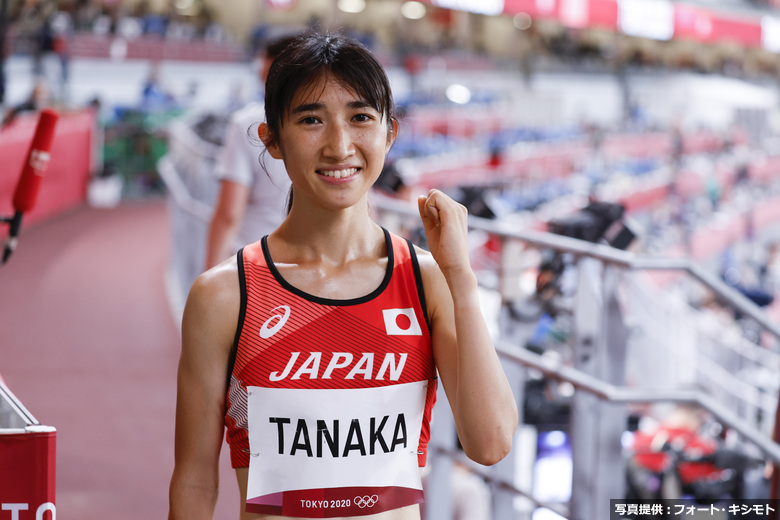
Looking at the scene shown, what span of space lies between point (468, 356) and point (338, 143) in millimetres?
336

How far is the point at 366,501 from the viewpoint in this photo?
125 centimetres

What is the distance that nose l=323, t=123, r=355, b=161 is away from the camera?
1194 millimetres

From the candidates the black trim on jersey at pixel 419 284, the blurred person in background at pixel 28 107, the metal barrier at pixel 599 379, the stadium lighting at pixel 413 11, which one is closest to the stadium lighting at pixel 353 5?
the stadium lighting at pixel 413 11

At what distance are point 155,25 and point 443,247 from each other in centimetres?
2142

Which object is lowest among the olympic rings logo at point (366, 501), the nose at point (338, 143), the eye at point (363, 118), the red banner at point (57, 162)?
the olympic rings logo at point (366, 501)

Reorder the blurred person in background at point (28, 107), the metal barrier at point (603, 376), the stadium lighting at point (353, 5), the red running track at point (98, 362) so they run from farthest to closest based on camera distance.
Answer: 1. the stadium lighting at point (353, 5)
2. the blurred person in background at point (28, 107)
3. the red running track at point (98, 362)
4. the metal barrier at point (603, 376)

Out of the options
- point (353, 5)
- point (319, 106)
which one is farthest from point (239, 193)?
point (353, 5)

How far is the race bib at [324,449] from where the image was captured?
1.23 metres

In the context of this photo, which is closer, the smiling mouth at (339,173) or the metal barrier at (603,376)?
the smiling mouth at (339,173)

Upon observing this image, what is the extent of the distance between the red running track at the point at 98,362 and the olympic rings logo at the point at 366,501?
2.21 metres

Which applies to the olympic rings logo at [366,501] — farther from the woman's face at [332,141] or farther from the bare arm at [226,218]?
the bare arm at [226,218]

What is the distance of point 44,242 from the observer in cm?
920

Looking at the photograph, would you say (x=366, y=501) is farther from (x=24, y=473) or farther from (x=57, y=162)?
(x=57, y=162)

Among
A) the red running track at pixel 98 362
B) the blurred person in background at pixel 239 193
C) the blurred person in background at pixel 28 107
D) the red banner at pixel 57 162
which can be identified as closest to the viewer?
the blurred person in background at pixel 239 193
